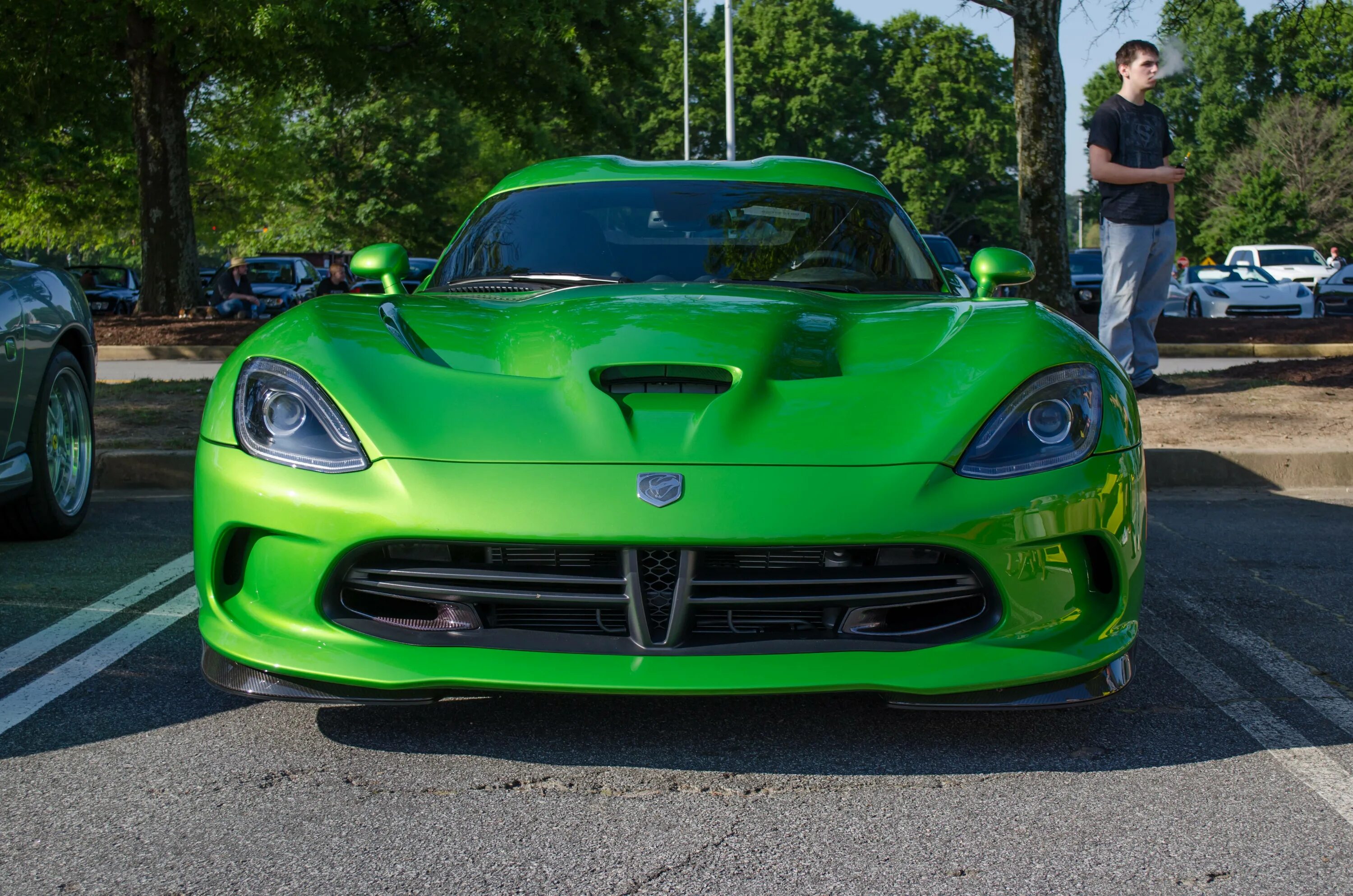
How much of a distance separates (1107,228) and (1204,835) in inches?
251

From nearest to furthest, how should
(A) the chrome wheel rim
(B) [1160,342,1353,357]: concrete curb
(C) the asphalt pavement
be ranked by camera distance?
(C) the asphalt pavement → (A) the chrome wheel rim → (B) [1160,342,1353,357]: concrete curb

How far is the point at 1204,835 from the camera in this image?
2.54 metres

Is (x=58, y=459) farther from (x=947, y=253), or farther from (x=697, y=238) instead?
(x=947, y=253)

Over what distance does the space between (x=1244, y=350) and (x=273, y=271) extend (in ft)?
75.5

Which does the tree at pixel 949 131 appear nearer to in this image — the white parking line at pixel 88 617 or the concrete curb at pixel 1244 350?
the concrete curb at pixel 1244 350

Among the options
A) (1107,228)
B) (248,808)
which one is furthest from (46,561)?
(1107,228)

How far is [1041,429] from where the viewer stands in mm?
3000

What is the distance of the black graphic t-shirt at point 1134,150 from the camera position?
8133mm

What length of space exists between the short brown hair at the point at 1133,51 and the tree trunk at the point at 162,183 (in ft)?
52.9

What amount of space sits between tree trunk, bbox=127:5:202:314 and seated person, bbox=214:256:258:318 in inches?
60.1

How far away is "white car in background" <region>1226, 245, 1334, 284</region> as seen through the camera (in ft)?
97.8

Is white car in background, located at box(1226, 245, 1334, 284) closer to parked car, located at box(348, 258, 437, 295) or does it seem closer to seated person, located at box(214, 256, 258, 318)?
parked car, located at box(348, 258, 437, 295)

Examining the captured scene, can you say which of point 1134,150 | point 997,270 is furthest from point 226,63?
point 997,270

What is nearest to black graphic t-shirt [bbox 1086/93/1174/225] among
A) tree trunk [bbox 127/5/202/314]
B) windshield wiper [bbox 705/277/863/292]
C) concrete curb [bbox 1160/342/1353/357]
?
windshield wiper [bbox 705/277/863/292]
